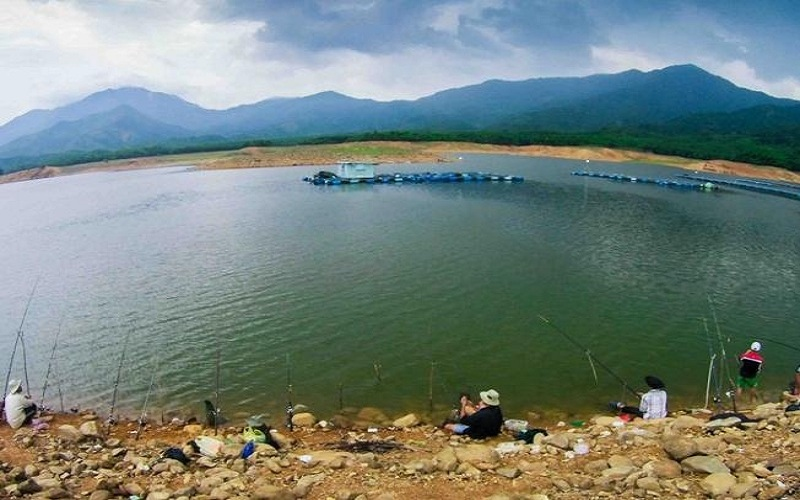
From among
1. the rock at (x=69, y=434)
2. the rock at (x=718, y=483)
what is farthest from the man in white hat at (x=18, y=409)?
the rock at (x=718, y=483)

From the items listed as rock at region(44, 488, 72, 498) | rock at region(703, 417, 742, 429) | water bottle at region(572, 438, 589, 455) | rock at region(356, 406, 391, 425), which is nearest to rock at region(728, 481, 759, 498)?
water bottle at region(572, 438, 589, 455)

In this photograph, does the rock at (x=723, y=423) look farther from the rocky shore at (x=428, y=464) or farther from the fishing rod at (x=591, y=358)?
the fishing rod at (x=591, y=358)

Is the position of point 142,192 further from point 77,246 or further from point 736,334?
point 736,334

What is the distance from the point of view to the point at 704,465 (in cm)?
1000

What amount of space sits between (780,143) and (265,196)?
372 ft

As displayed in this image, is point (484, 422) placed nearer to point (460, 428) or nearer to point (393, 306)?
point (460, 428)

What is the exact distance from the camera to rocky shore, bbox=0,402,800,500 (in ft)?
32.0

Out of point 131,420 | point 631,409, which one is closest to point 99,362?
point 131,420

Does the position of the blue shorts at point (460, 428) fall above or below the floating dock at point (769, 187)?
below

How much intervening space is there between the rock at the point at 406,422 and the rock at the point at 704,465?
22.8 ft

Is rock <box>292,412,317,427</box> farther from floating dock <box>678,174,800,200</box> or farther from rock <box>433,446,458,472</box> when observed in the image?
floating dock <box>678,174,800,200</box>

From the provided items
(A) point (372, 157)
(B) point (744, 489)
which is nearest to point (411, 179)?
(A) point (372, 157)

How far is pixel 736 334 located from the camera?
21.2 metres

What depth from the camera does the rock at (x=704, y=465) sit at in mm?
9828
